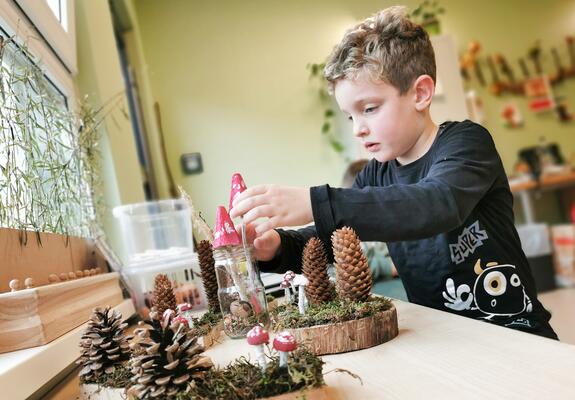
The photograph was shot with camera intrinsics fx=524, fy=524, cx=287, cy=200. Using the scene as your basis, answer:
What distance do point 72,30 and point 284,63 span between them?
2.39 ft

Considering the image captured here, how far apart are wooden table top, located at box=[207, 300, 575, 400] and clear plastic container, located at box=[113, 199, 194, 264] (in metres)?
0.87

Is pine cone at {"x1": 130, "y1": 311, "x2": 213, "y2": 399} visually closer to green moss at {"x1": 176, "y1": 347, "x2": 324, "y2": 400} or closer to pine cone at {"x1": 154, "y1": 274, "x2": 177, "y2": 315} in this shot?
green moss at {"x1": 176, "y1": 347, "x2": 324, "y2": 400}

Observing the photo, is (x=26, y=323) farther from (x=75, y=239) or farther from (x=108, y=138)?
(x=108, y=138)

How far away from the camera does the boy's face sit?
867 mm

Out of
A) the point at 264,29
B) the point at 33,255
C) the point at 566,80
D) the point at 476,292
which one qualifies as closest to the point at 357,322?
the point at 476,292

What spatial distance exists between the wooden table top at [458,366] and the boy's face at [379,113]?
351mm

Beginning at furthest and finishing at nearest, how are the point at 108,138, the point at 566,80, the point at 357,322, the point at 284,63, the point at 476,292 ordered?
the point at 566,80 < the point at 284,63 < the point at 108,138 < the point at 476,292 < the point at 357,322

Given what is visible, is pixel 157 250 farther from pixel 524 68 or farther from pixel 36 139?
pixel 524 68

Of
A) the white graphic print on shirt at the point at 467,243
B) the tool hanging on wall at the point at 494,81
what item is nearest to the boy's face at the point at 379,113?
the white graphic print on shirt at the point at 467,243

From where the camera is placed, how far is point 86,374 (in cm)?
63

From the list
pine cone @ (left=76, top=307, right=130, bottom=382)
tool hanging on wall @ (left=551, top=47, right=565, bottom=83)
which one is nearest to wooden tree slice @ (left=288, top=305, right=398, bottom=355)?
pine cone @ (left=76, top=307, right=130, bottom=382)

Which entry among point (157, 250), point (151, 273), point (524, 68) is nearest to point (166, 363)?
point (151, 273)

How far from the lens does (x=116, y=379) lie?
2.01ft

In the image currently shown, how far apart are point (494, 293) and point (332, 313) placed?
0.35 m
